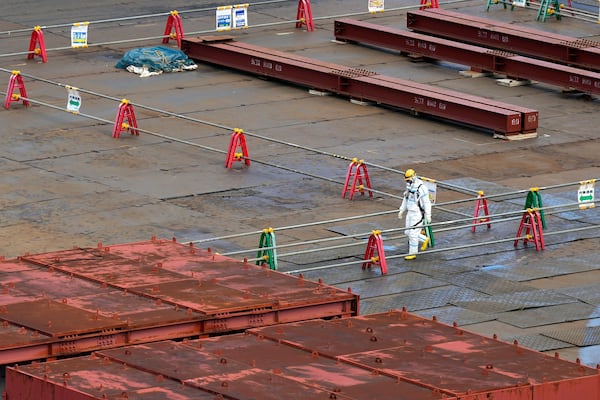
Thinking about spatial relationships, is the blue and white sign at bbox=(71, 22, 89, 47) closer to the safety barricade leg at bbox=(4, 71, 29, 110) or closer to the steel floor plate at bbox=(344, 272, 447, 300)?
the safety barricade leg at bbox=(4, 71, 29, 110)

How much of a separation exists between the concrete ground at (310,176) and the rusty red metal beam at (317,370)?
6.49 m

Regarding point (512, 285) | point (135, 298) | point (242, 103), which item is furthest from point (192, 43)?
point (135, 298)

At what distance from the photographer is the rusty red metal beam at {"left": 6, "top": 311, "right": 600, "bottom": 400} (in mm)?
13508

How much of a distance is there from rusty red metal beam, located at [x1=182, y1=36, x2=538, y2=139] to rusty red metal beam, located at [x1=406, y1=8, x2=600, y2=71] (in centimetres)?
517

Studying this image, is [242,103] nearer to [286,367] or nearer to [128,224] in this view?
[128,224]

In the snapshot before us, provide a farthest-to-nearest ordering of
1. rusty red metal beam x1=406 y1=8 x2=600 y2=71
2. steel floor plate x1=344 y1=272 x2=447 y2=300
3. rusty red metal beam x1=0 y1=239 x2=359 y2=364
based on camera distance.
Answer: rusty red metal beam x1=406 y1=8 x2=600 y2=71, steel floor plate x1=344 y1=272 x2=447 y2=300, rusty red metal beam x1=0 y1=239 x2=359 y2=364

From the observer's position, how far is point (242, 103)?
36250 millimetres

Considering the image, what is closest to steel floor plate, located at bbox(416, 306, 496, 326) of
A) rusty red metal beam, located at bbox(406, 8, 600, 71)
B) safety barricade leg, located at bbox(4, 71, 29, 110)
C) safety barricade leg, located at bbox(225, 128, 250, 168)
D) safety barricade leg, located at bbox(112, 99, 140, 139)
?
safety barricade leg, located at bbox(225, 128, 250, 168)

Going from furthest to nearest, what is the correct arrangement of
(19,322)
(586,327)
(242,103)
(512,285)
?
(242,103) < (512,285) < (586,327) < (19,322)

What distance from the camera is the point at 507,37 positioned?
41344 millimetres

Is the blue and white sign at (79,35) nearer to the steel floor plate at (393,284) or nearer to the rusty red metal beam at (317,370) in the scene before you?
the steel floor plate at (393,284)

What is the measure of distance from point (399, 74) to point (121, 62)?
668 cm

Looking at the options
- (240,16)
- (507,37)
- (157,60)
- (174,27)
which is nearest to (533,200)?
(157,60)

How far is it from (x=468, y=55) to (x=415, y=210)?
48.9 feet
